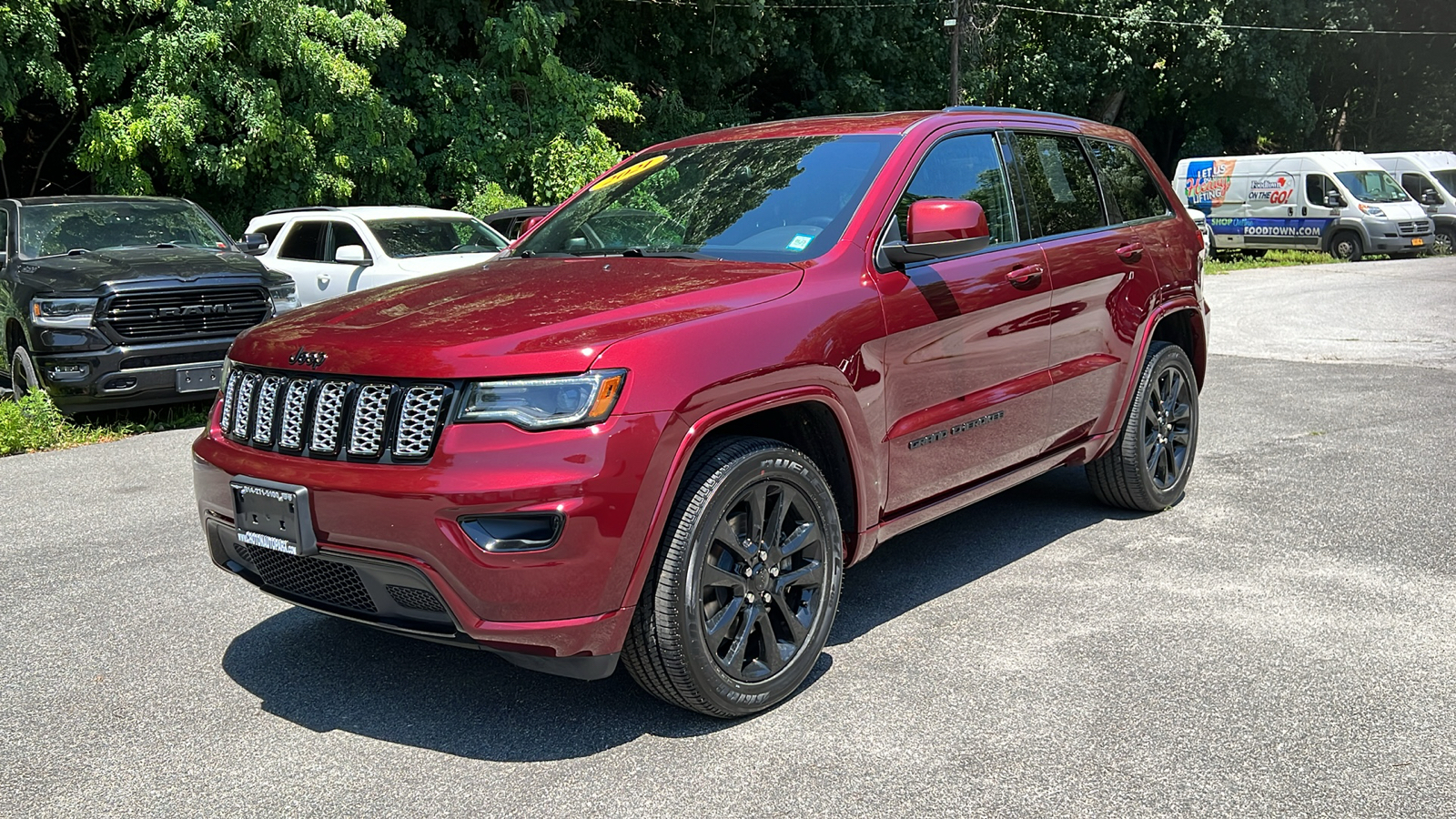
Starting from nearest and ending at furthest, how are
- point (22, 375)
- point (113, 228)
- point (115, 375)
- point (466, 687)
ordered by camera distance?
point (466, 687) < point (115, 375) < point (22, 375) < point (113, 228)

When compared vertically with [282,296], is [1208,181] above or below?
below

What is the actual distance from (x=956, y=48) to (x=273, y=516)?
3098 centimetres

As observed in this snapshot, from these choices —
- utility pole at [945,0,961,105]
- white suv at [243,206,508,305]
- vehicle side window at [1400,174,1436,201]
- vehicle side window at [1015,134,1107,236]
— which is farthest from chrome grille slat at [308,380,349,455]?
vehicle side window at [1400,174,1436,201]

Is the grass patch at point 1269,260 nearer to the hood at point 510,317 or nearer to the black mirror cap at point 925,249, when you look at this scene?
the black mirror cap at point 925,249

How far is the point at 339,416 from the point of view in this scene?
349 cm

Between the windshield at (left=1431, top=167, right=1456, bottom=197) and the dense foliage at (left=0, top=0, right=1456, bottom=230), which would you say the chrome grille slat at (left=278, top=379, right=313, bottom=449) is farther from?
the windshield at (left=1431, top=167, right=1456, bottom=197)

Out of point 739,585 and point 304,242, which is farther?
point 304,242

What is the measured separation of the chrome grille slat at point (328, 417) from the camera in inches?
137

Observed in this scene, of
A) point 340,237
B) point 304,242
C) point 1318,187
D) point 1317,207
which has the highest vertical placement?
point 340,237

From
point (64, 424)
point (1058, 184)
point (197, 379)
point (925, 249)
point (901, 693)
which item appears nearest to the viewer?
point (901, 693)

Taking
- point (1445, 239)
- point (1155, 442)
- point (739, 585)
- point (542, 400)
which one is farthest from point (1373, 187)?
point (542, 400)

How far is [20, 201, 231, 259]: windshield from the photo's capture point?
10.0 meters

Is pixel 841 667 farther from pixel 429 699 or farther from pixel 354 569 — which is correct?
pixel 354 569

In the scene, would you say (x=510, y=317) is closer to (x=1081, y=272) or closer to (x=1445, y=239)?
(x=1081, y=272)
